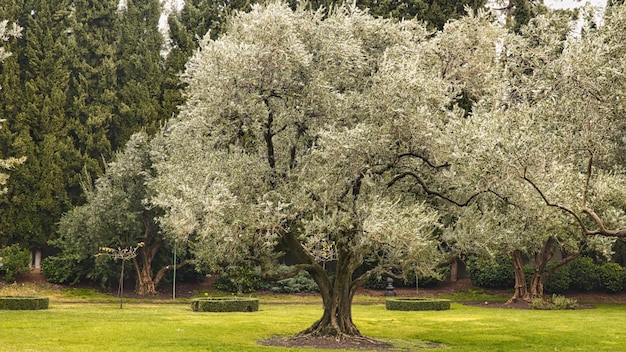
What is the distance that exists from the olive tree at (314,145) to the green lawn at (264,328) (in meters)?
2.92

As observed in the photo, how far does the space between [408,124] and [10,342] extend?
12308 mm

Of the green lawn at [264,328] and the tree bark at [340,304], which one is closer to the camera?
the green lawn at [264,328]

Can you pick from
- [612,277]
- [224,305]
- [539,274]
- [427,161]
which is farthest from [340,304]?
[612,277]

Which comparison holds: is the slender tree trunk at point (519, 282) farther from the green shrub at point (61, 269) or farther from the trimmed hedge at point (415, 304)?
the green shrub at point (61, 269)

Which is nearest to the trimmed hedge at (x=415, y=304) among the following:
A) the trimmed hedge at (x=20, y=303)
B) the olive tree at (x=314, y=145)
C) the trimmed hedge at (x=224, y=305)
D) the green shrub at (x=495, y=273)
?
the trimmed hedge at (x=224, y=305)

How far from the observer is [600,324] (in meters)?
27.1

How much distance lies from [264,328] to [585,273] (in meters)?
24.0

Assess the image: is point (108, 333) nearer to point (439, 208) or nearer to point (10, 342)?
point (10, 342)

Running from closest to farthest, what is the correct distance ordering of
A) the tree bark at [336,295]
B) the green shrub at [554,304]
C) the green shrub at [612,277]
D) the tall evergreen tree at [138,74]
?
the tree bark at [336,295]
the green shrub at [554,304]
the green shrub at [612,277]
the tall evergreen tree at [138,74]

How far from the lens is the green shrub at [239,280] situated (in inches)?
1661

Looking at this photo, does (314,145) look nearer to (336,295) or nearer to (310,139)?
(310,139)

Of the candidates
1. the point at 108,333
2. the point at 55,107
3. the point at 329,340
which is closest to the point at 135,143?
the point at 55,107

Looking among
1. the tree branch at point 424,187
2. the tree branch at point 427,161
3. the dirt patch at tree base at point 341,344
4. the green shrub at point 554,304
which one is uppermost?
the tree branch at point 427,161

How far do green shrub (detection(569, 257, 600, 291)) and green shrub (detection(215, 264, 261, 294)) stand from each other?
730 inches
